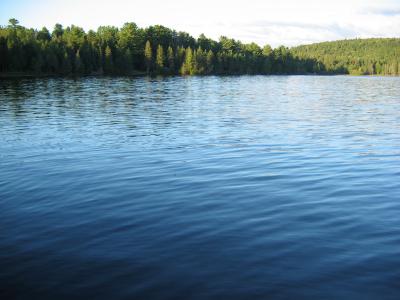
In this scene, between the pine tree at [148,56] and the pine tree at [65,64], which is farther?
the pine tree at [148,56]

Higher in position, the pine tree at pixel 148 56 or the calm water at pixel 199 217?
the pine tree at pixel 148 56

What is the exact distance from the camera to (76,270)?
9.38 metres

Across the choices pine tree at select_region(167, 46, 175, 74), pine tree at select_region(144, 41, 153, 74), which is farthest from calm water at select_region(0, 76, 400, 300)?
pine tree at select_region(167, 46, 175, 74)

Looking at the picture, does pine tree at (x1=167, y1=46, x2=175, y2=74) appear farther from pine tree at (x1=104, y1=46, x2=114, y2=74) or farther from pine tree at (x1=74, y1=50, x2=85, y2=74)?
pine tree at (x1=74, y1=50, x2=85, y2=74)

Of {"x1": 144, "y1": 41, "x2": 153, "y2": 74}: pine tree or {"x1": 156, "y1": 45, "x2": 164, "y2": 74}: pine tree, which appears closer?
{"x1": 144, "y1": 41, "x2": 153, "y2": 74}: pine tree

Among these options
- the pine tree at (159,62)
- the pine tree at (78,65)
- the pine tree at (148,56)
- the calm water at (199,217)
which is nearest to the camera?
the calm water at (199,217)

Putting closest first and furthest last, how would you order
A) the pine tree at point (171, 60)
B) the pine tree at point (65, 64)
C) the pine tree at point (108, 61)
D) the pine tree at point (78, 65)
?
the pine tree at point (65, 64) < the pine tree at point (78, 65) < the pine tree at point (108, 61) < the pine tree at point (171, 60)

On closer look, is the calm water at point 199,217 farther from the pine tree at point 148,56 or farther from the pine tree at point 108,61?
the pine tree at point 148,56

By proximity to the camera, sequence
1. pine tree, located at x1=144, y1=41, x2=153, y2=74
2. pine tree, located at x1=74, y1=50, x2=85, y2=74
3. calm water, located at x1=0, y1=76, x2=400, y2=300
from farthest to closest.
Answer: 1. pine tree, located at x1=144, y1=41, x2=153, y2=74
2. pine tree, located at x1=74, y1=50, x2=85, y2=74
3. calm water, located at x1=0, y1=76, x2=400, y2=300

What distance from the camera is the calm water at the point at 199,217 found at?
29.2 feet

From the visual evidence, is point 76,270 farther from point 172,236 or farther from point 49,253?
point 172,236

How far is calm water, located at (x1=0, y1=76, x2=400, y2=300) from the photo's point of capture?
8891 mm

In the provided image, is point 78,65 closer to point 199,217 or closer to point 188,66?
point 188,66

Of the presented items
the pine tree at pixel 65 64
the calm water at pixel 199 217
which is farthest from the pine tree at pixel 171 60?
the calm water at pixel 199 217
